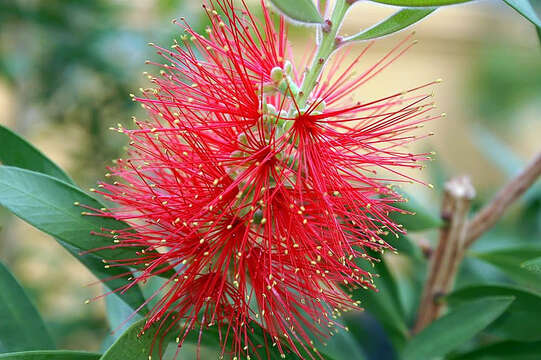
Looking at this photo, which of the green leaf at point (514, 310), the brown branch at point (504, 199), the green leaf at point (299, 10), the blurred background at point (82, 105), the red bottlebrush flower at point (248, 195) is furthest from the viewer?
the blurred background at point (82, 105)

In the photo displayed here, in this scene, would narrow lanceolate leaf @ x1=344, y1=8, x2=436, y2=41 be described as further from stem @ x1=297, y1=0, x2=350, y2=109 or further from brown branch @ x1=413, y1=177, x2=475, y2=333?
brown branch @ x1=413, y1=177, x2=475, y2=333

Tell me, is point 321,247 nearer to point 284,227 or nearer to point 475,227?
point 284,227

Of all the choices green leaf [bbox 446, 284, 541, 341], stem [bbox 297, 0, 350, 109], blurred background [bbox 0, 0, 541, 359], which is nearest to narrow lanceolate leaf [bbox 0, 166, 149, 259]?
stem [bbox 297, 0, 350, 109]

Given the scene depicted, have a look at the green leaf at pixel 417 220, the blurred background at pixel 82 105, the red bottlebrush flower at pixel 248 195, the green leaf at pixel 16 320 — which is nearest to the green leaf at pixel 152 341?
the red bottlebrush flower at pixel 248 195

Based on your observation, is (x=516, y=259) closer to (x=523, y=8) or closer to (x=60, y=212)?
(x=523, y=8)

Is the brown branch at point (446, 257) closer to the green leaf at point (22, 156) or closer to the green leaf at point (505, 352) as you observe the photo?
the green leaf at point (505, 352)

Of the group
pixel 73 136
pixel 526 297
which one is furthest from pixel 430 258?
pixel 73 136
